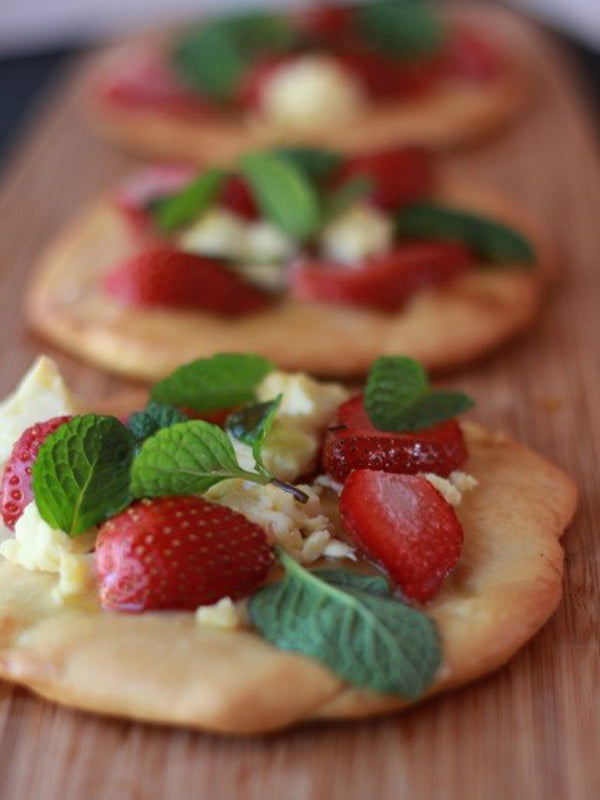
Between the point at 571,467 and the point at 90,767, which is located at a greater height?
the point at 90,767

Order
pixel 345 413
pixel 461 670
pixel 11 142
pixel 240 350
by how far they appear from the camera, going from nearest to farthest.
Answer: pixel 461 670 → pixel 345 413 → pixel 240 350 → pixel 11 142

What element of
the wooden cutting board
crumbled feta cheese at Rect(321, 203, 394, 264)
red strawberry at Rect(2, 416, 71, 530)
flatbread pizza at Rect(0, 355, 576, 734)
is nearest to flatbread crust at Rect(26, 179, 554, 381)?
crumbled feta cheese at Rect(321, 203, 394, 264)

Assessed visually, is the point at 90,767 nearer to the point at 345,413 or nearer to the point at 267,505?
the point at 267,505

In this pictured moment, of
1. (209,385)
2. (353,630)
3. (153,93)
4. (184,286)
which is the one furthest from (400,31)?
(353,630)

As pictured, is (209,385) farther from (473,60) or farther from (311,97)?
(473,60)

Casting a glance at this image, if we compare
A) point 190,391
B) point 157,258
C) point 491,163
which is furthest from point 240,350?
point 491,163

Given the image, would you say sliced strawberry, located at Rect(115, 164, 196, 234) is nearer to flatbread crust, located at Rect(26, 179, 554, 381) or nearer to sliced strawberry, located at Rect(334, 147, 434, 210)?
flatbread crust, located at Rect(26, 179, 554, 381)

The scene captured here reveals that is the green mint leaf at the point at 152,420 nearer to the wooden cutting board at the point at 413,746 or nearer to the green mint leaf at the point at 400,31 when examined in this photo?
the wooden cutting board at the point at 413,746
